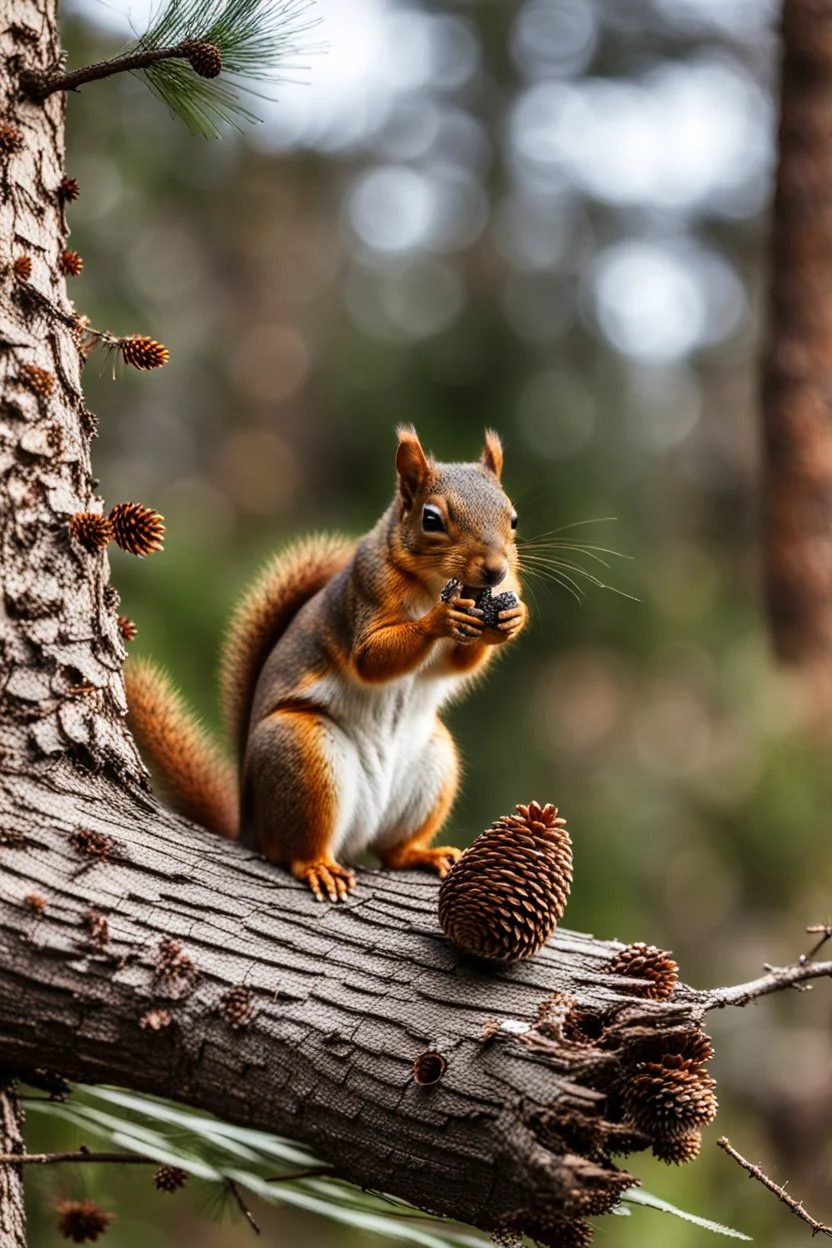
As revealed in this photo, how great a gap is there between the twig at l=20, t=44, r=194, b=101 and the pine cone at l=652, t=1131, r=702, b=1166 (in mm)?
1255

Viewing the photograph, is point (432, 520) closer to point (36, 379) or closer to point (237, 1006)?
point (36, 379)

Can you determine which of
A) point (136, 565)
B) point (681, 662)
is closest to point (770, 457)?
point (681, 662)

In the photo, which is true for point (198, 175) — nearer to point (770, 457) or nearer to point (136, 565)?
point (136, 565)

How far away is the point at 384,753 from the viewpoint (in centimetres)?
198

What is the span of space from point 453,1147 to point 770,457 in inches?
121

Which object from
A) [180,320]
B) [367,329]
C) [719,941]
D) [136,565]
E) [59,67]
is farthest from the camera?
[180,320]

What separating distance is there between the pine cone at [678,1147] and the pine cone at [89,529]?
0.89 meters

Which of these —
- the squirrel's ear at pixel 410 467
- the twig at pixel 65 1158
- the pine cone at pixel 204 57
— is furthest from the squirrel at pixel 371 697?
the pine cone at pixel 204 57

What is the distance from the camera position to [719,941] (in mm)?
5434

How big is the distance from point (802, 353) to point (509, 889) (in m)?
2.92

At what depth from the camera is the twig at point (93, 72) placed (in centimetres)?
143

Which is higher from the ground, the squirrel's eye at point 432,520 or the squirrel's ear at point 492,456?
the squirrel's ear at point 492,456

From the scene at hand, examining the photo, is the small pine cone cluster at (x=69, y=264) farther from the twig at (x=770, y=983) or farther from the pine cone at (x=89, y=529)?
the twig at (x=770, y=983)

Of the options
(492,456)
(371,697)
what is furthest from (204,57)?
(371,697)
